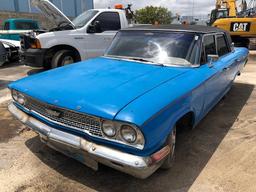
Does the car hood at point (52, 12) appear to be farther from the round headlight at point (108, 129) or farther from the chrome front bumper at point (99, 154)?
the round headlight at point (108, 129)

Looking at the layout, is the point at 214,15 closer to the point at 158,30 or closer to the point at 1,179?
the point at 158,30

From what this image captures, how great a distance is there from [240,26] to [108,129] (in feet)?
37.6

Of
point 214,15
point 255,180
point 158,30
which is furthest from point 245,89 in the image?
point 214,15

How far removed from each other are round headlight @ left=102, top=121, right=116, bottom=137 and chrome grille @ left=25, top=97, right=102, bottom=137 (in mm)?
58

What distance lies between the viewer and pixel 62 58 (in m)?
7.91

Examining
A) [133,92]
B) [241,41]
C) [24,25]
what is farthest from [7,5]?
[133,92]

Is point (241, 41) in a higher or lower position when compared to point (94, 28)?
lower

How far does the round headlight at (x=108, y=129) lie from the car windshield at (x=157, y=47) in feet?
5.38

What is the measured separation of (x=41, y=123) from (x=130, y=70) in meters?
1.26

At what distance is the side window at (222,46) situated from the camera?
16.0ft

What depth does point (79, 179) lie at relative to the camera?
9.98 feet

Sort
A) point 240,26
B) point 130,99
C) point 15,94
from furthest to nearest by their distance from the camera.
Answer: point 240,26
point 15,94
point 130,99

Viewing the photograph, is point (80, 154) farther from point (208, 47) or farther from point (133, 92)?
point (208, 47)

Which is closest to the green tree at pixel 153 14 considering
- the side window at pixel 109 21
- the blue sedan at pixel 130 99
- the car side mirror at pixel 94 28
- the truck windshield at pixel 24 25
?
the truck windshield at pixel 24 25
